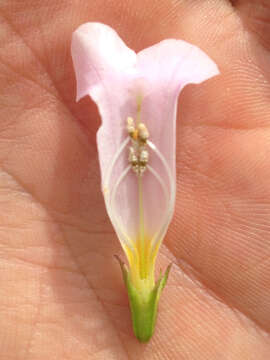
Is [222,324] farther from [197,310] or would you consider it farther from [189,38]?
[189,38]

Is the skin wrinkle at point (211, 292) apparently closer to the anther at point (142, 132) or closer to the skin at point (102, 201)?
the skin at point (102, 201)

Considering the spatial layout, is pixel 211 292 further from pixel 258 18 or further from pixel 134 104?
pixel 258 18

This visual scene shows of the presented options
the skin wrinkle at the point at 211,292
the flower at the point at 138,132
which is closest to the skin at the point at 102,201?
the skin wrinkle at the point at 211,292

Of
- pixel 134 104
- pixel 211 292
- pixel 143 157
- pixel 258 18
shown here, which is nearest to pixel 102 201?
pixel 143 157

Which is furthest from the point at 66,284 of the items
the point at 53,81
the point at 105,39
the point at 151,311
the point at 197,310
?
the point at 105,39

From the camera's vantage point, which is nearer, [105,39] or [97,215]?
[105,39]

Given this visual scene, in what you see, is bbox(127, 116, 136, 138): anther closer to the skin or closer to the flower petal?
the flower petal
